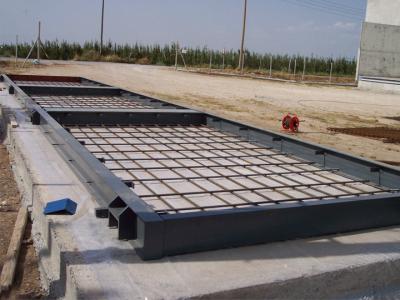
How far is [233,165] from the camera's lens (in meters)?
4.75

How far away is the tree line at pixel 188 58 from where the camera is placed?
127ft

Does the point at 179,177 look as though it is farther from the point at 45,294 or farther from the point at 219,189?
the point at 45,294

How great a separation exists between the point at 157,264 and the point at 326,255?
0.95 m

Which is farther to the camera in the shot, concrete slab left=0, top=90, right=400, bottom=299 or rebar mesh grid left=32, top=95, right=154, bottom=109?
rebar mesh grid left=32, top=95, right=154, bottom=109

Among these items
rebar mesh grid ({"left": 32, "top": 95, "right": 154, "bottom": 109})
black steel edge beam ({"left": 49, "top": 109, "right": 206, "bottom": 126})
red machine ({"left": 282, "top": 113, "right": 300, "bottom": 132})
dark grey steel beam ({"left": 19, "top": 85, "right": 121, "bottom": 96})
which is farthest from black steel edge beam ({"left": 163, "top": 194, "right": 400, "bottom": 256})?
dark grey steel beam ({"left": 19, "top": 85, "right": 121, "bottom": 96})

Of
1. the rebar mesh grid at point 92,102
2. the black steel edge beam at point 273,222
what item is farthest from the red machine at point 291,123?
the black steel edge beam at point 273,222

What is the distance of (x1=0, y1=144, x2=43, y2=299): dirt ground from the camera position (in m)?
2.77

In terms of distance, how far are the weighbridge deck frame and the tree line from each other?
104ft

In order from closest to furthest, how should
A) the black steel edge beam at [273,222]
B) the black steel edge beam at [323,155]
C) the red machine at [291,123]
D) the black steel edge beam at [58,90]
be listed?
the black steel edge beam at [273,222], the black steel edge beam at [323,155], the red machine at [291,123], the black steel edge beam at [58,90]

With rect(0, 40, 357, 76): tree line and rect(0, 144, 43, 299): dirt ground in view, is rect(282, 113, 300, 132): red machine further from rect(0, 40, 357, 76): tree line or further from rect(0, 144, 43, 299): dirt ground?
rect(0, 40, 357, 76): tree line

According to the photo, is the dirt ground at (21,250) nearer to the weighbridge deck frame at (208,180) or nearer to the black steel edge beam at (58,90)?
the weighbridge deck frame at (208,180)

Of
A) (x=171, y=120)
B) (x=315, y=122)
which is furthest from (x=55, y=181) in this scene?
(x=315, y=122)

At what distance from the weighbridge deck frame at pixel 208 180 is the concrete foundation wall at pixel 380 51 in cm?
2444

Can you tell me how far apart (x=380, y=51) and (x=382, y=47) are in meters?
0.25
